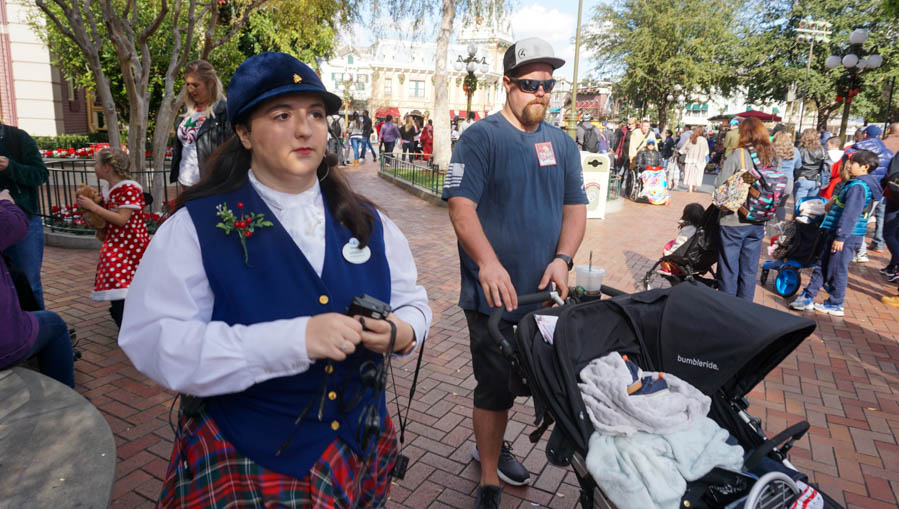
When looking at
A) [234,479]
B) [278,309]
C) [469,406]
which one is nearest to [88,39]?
[469,406]

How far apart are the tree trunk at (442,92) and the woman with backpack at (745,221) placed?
11.3 meters

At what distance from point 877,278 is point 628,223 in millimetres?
4404

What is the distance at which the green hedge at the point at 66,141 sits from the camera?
16797 mm

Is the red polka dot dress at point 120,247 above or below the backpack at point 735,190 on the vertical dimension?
below

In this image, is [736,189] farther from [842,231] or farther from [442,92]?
Result: [442,92]

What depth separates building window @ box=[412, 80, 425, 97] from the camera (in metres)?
64.8

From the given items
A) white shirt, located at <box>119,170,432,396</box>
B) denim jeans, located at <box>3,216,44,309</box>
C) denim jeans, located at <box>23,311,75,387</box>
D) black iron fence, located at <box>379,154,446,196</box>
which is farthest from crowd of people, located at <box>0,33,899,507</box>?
black iron fence, located at <box>379,154,446,196</box>

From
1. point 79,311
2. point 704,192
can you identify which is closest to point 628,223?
point 704,192

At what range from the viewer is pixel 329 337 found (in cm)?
145

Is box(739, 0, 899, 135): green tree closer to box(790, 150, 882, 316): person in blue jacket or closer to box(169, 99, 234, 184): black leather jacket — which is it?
box(790, 150, 882, 316): person in blue jacket

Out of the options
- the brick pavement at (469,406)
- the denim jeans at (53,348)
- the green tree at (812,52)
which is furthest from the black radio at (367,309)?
the green tree at (812,52)

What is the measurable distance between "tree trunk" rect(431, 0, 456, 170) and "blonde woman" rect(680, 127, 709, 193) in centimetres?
718

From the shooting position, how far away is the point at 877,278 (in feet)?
27.4

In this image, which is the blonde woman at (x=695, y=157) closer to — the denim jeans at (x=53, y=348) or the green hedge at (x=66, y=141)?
the denim jeans at (x=53, y=348)
